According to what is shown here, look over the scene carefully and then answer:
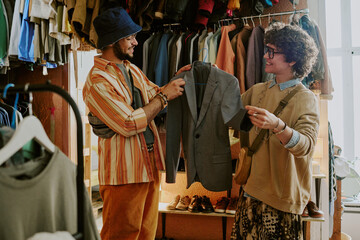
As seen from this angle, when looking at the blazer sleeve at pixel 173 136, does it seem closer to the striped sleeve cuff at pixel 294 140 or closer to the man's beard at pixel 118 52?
the man's beard at pixel 118 52

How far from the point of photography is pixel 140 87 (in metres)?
1.96

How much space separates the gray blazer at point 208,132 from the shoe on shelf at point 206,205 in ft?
3.13

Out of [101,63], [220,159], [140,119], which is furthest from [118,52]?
[220,159]

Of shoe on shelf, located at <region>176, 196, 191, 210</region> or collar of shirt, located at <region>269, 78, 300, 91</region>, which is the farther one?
shoe on shelf, located at <region>176, 196, 191, 210</region>

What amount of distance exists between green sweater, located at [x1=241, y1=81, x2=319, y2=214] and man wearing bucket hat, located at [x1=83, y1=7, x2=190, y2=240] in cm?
58

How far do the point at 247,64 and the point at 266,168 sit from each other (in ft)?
3.82

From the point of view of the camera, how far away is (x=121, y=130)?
1753 mm

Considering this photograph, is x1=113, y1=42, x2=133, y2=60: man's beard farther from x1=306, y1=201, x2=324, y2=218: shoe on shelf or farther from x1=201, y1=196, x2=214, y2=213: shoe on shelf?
x1=306, y1=201, x2=324, y2=218: shoe on shelf

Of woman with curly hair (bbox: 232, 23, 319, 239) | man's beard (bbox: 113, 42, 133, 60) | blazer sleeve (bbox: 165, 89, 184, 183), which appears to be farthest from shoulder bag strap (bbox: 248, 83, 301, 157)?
man's beard (bbox: 113, 42, 133, 60)

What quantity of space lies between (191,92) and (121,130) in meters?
0.54

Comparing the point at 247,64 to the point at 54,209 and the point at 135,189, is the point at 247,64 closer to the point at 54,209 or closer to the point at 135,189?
the point at 135,189

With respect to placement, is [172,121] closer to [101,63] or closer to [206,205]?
[101,63]

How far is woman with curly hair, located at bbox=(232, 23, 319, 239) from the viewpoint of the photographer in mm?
1627

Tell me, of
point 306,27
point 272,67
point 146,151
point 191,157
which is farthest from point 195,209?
point 306,27
